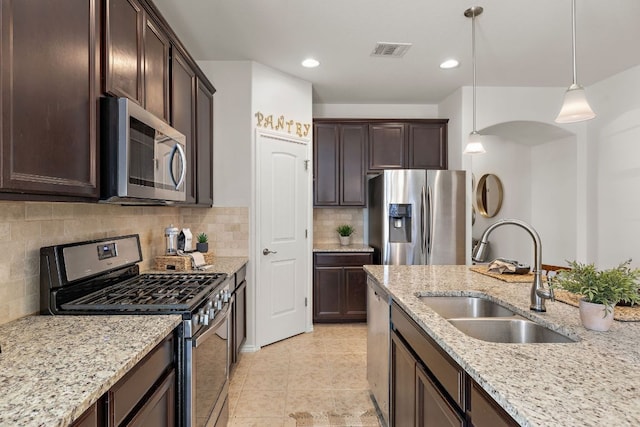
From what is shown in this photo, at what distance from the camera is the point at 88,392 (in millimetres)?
866

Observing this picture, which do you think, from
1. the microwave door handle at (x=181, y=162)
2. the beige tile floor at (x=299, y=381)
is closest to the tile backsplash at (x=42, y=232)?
the microwave door handle at (x=181, y=162)

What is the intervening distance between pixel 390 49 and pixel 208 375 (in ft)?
9.33

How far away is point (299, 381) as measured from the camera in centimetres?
278

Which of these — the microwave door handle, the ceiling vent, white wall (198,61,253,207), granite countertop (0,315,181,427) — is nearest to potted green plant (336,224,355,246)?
white wall (198,61,253,207)

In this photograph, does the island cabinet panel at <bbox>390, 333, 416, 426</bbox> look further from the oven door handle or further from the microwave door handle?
the microwave door handle

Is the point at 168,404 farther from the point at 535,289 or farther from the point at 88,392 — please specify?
the point at 535,289

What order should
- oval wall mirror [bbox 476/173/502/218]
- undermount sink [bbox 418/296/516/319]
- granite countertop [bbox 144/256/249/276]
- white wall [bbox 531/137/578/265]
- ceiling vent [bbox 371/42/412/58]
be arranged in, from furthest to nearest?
1. oval wall mirror [bbox 476/173/502/218]
2. white wall [bbox 531/137/578/265]
3. ceiling vent [bbox 371/42/412/58]
4. granite countertop [bbox 144/256/249/276]
5. undermount sink [bbox 418/296/516/319]

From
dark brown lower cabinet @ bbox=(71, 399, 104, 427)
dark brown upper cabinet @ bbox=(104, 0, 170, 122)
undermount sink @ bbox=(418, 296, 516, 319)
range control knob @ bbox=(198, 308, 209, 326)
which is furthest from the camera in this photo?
undermount sink @ bbox=(418, 296, 516, 319)

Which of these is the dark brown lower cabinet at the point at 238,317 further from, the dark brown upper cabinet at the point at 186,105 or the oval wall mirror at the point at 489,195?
the oval wall mirror at the point at 489,195

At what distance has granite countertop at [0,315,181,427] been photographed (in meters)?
0.80

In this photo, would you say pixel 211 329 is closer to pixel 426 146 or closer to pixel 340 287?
pixel 340 287

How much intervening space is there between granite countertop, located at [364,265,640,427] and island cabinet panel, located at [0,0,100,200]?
1.39 metres

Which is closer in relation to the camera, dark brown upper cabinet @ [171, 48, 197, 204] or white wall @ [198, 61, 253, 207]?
dark brown upper cabinet @ [171, 48, 197, 204]

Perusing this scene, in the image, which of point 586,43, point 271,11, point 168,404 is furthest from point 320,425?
point 586,43
